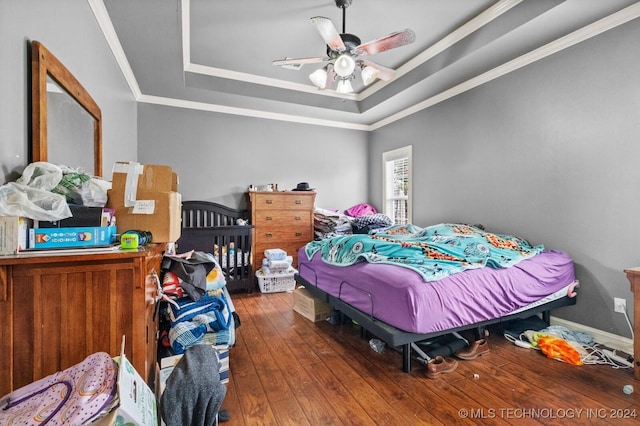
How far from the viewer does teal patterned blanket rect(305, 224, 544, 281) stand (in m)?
2.07

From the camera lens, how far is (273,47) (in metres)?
3.24

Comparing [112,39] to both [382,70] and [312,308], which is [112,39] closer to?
[382,70]

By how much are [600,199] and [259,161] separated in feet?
12.8

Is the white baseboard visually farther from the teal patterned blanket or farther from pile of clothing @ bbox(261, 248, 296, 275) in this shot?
pile of clothing @ bbox(261, 248, 296, 275)

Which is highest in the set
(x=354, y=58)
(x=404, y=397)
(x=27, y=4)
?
(x=354, y=58)

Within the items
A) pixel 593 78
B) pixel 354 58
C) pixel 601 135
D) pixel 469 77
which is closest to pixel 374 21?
pixel 354 58

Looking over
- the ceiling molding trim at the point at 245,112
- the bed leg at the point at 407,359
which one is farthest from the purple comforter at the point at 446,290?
the ceiling molding trim at the point at 245,112

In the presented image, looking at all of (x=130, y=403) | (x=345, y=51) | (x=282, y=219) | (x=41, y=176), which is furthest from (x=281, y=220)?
(x=130, y=403)

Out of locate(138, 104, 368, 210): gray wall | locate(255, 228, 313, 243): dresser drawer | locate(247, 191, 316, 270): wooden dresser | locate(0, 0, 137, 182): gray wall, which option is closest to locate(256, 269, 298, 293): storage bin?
locate(247, 191, 316, 270): wooden dresser

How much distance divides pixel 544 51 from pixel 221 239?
3.94 meters

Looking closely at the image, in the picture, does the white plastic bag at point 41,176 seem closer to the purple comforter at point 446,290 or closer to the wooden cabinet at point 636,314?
the purple comforter at point 446,290

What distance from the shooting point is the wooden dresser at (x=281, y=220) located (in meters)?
4.01

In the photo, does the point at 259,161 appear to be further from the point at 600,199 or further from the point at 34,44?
the point at 600,199

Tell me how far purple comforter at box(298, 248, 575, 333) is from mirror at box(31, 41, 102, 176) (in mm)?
1927
